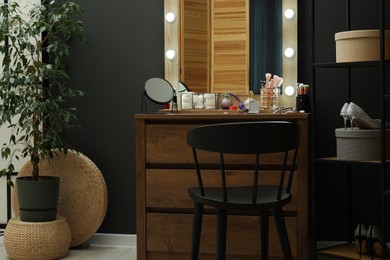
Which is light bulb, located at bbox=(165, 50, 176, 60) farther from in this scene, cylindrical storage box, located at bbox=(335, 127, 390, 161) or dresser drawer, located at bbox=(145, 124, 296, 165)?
cylindrical storage box, located at bbox=(335, 127, 390, 161)

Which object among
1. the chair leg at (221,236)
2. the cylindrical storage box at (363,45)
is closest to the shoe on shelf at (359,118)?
Result: the cylindrical storage box at (363,45)

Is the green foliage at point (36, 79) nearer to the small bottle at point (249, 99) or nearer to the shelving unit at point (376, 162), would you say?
the small bottle at point (249, 99)

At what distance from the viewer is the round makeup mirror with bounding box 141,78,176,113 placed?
4.02 metres

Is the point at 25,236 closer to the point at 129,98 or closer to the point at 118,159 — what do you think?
the point at 118,159

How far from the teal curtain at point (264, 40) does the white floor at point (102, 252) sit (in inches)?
50.9

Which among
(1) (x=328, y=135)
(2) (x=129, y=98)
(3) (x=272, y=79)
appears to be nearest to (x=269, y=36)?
(3) (x=272, y=79)

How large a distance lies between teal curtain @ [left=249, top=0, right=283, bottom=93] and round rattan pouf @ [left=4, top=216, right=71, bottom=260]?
150 cm

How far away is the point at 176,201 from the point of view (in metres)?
3.70

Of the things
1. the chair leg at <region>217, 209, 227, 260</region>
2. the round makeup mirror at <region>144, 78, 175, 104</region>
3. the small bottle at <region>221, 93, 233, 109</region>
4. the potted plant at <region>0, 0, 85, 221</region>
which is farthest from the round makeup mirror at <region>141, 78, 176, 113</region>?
the chair leg at <region>217, 209, 227, 260</region>

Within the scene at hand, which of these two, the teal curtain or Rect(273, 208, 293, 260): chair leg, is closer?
Rect(273, 208, 293, 260): chair leg

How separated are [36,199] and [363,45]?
2071 mm

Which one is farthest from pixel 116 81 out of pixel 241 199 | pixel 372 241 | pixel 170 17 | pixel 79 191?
pixel 372 241

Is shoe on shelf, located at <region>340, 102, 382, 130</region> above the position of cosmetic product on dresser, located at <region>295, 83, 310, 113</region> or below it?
below

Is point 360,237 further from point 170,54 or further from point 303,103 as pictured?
point 170,54
